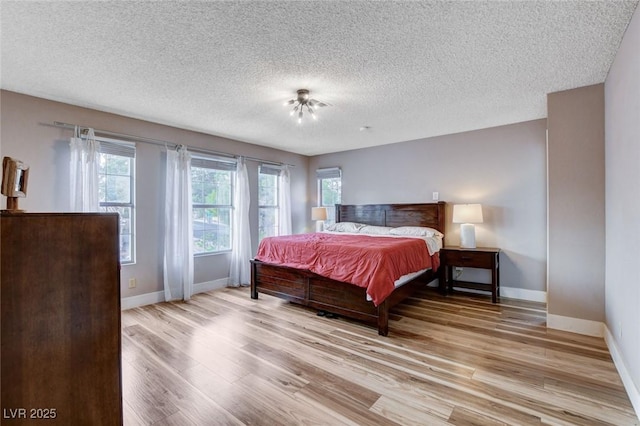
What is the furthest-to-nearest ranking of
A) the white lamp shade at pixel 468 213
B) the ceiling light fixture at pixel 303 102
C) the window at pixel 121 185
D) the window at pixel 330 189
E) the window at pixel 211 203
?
the window at pixel 330 189, the window at pixel 211 203, the white lamp shade at pixel 468 213, the window at pixel 121 185, the ceiling light fixture at pixel 303 102

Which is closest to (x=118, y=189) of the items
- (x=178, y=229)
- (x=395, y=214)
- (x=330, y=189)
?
(x=178, y=229)

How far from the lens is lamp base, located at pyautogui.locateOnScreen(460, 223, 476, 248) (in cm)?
404

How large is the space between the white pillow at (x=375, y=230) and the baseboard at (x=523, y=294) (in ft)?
5.74

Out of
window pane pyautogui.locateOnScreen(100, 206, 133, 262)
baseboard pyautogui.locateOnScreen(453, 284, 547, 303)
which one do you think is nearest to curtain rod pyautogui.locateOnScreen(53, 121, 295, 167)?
window pane pyautogui.locateOnScreen(100, 206, 133, 262)

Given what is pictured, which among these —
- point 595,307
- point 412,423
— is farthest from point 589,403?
point 595,307

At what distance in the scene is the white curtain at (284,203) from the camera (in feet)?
18.5

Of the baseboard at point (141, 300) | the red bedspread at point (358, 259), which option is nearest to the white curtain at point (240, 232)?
the red bedspread at point (358, 259)

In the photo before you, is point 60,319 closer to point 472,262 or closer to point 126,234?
point 126,234

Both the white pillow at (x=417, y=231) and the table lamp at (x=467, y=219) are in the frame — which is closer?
the table lamp at (x=467, y=219)

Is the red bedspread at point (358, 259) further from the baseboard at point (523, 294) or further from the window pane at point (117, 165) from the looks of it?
the window pane at point (117, 165)

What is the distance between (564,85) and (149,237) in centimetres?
496

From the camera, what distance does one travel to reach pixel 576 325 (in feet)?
9.35

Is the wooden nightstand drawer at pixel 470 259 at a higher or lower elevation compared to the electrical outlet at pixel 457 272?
higher

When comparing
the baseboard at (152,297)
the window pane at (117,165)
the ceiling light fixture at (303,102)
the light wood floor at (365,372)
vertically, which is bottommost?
the light wood floor at (365,372)
